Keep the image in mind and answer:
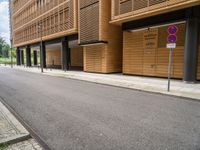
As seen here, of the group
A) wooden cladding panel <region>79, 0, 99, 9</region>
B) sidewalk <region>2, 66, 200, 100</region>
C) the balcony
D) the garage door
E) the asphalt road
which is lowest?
the asphalt road

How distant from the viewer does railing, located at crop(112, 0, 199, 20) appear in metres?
10.7

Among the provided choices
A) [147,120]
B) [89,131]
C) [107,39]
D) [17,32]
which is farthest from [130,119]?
[17,32]

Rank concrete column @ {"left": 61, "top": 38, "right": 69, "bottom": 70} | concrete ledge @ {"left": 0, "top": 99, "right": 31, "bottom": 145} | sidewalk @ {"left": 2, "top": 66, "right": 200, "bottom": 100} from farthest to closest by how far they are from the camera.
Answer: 1. concrete column @ {"left": 61, "top": 38, "right": 69, "bottom": 70}
2. sidewalk @ {"left": 2, "top": 66, "right": 200, "bottom": 100}
3. concrete ledge @ {"left": 0, "top": 99, "right": 31, "bottom": 145}

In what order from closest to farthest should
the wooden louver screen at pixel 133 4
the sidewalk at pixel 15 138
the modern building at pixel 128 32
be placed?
the sidewalk at pixel 15 138 < the modern building at pixel 128 32 < the wooden louver screen at pixel 133 4

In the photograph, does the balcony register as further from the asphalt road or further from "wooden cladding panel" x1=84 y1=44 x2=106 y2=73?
the asphalt road

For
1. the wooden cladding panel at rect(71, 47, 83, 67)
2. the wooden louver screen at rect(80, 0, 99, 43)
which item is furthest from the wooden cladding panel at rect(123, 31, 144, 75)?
the wooden cladding panel at rect(71, 47, 83, 67)

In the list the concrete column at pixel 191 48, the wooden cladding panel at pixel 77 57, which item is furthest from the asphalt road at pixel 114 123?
the wooden cladding panel at pixel 77 57

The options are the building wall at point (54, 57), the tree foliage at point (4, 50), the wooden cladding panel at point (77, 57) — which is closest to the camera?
the wooden cladding panel at point (77, 57)

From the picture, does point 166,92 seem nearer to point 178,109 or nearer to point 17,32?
point 178,109

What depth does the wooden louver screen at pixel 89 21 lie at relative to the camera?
54.9 ft

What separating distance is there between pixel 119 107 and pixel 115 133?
6.83 ft

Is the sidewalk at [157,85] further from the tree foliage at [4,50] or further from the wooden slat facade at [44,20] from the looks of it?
the tree foliage at [4,50]

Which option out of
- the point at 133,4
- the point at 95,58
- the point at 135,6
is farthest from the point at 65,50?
the point at 135,6

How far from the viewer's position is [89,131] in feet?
12.8
